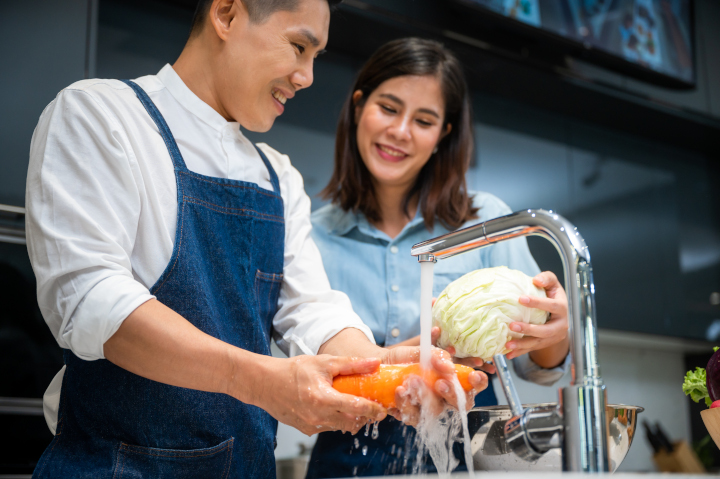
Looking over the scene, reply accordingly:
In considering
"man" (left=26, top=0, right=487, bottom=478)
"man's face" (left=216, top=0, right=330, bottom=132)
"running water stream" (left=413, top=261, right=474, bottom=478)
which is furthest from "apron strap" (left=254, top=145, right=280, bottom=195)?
"running water stream" (left=413, top=261, right=474, bottom=478)

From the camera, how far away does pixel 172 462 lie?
1.11 metres

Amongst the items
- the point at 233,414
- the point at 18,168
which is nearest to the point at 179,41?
the point at 18,168

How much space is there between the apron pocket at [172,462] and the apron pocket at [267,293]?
0.32 metres

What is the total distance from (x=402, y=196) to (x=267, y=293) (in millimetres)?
682

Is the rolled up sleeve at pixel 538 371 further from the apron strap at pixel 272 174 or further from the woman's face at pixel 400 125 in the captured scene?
the apron strap at pixel 272 174

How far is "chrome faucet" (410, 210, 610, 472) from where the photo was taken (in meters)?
0.80

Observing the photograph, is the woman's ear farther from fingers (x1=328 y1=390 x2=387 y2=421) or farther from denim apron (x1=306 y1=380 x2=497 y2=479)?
fingers (x1=328 y1=390 x2=387 y2=421)

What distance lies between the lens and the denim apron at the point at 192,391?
1.09 m

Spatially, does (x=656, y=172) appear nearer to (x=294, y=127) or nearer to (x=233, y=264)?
(x=294, y=127)

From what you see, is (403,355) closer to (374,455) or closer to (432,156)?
(374,455)

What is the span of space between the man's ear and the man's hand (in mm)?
734

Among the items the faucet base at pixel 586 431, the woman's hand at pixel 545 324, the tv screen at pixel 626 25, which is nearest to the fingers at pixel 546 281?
the woman's hand at pixel 545 324

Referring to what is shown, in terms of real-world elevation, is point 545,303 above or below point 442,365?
above

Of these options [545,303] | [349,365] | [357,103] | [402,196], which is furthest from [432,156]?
[349,365]
